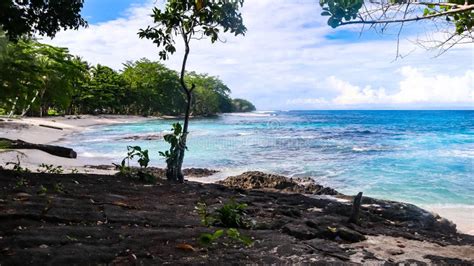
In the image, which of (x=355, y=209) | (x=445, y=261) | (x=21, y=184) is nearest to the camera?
(x=445, y=261)

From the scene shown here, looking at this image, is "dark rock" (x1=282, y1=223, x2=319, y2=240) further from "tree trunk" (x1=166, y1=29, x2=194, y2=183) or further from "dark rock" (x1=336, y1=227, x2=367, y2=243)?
"tree trunk" (x1=166, y1=29, x2=194, y2=183)

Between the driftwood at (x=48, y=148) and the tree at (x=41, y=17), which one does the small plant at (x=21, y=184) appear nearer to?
the tree at (x=41, y=17)

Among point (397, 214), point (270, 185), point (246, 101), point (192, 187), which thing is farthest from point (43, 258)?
point (246, 101)

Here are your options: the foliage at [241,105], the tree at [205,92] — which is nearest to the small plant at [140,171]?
the tree at [205,92]

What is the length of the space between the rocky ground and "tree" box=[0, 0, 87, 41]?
9.04 ft

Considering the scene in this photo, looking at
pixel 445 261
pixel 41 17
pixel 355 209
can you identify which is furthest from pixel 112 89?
pixel 445 261

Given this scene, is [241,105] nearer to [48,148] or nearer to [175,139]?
[48,148]

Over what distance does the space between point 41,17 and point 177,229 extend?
5378mm

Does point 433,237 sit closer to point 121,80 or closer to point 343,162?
point 343,162

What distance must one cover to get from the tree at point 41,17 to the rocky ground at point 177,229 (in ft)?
9.04

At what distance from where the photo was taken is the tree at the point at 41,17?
23.3ft

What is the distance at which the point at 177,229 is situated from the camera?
4.53 metres

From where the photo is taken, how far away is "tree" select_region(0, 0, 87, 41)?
7090mm

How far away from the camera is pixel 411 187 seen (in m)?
13.5
